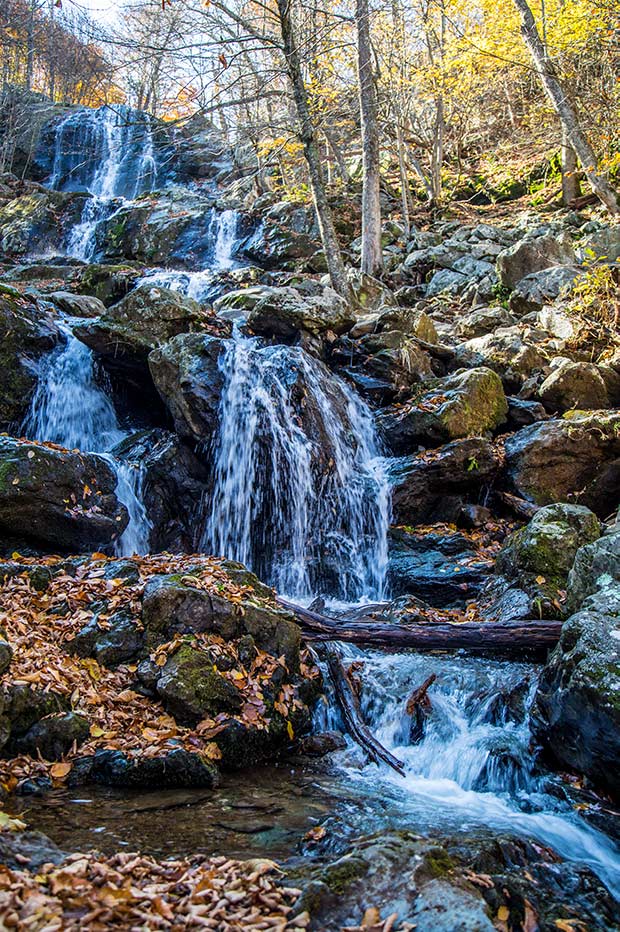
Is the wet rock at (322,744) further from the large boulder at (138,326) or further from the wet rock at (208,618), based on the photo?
the large boulder at (138,326)

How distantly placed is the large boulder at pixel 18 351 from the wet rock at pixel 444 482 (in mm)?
6329

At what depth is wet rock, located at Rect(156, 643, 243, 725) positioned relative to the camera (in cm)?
416

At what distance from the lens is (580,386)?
10.1m

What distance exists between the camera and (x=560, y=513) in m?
6.93

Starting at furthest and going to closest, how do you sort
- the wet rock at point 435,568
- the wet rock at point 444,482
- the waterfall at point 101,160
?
the waterfall at point 101,160 → the wet rock at point 444,482 → the wet rock at point 435,568

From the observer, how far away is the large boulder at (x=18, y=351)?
9312mm

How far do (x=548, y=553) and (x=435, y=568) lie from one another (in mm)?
2017

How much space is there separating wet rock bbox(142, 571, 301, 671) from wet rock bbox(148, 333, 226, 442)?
4.41 m

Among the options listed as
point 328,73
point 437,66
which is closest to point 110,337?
point 328,73

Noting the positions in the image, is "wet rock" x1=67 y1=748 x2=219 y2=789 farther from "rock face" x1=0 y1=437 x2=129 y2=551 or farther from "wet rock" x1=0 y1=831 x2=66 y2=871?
"rock face" x1=0 y1=437 x2=129 y2=551

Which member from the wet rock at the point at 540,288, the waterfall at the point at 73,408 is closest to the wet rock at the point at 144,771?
the waterfall at the point at 73,408

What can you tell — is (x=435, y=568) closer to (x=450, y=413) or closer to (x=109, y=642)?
(x=450, y=413)

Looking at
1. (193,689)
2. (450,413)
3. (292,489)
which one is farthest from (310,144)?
(193,689)

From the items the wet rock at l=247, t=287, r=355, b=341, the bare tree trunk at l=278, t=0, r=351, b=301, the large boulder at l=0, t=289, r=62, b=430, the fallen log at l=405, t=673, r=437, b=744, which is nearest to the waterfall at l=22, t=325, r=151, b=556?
the large boulder at l=0, t=289, r=62, b=430
